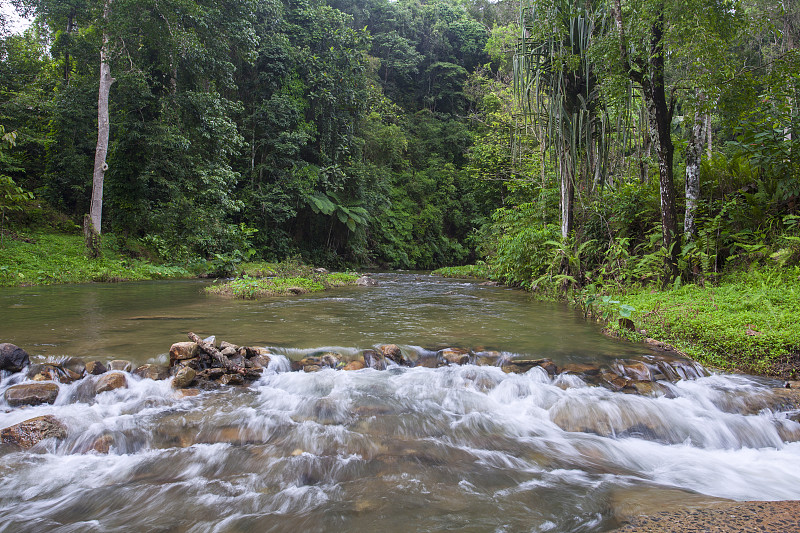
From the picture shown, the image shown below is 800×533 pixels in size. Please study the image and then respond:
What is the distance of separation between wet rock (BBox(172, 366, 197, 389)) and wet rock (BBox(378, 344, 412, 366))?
6.74 ft

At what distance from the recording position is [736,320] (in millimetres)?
5039

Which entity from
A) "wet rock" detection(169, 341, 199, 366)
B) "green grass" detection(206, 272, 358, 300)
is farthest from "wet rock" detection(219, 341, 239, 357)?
"green grass" detection(206, 272, 358, 300)

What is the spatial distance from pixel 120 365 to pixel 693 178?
8786mm

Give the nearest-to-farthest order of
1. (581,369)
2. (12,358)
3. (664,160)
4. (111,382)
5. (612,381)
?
(111,382), (12,358), (612,381), (581,369), (664,160)

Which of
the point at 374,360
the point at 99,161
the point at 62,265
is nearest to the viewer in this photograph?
the point at 374,360

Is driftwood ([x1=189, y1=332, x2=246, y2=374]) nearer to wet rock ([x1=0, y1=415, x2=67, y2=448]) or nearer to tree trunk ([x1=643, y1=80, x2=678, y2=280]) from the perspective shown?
wet rock ([x1=0, y1=415, x2=67, y2=448])

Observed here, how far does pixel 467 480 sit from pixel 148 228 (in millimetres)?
16966

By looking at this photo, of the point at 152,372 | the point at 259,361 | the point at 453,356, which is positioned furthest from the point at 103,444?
the point at 453,356

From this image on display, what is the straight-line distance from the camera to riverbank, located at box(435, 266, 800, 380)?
4574mm

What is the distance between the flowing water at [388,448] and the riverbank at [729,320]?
1.31 ft

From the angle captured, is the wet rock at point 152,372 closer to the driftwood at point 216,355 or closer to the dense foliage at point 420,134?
the driftwood at point 216,355

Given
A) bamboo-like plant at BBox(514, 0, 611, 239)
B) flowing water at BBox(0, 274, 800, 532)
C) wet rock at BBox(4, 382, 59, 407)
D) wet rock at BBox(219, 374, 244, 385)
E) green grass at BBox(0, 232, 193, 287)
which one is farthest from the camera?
green grass at BBox(0, 232, 193, 287)

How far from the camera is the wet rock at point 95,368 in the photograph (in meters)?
4.37

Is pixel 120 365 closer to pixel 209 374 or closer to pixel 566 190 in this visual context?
pixel 209 374
